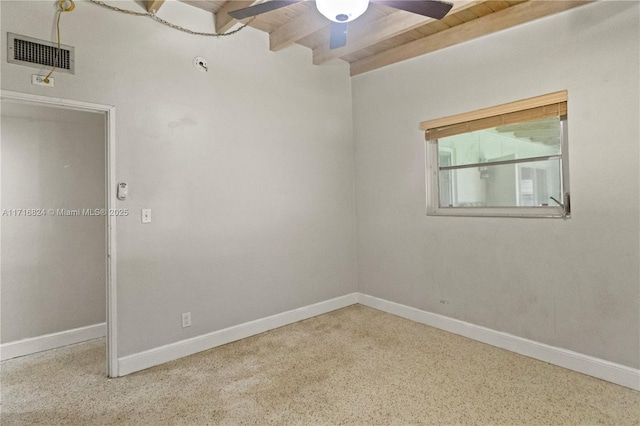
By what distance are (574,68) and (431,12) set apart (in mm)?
1341

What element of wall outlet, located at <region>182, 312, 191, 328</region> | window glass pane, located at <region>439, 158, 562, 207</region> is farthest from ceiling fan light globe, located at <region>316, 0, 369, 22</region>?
wall outlet, located at <region>182, 312, 191, 328</region>

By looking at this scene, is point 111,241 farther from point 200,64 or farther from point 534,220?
point 534,220

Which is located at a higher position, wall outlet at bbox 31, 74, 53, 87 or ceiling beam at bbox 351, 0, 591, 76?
ceiling beam at bbox 351, 0, 591, 76

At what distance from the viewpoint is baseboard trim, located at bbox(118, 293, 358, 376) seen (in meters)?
2.55

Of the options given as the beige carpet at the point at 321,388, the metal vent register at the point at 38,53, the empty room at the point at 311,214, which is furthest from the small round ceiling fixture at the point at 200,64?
the beige carpet at the point at 321,388

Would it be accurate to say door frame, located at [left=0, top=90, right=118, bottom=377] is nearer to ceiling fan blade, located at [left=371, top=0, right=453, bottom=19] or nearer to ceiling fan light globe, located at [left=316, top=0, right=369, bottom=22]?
ceiling fan light globe, located at [left=316, top=0, right=369, bottom=22]

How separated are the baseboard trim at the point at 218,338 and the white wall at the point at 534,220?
2.34ft

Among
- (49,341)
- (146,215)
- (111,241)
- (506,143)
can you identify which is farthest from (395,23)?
(49,341)

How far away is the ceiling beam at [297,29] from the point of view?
289 cm

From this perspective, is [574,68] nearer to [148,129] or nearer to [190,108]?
[190,108]

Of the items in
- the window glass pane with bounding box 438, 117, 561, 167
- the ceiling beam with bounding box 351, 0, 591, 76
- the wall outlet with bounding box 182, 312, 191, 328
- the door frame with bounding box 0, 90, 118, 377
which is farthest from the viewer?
the wall outlet with bounding box 182, 312, 191, 328

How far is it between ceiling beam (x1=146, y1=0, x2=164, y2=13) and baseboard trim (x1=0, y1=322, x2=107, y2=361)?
9.11 ft

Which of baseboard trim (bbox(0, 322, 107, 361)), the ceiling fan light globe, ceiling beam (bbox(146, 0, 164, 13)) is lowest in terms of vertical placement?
baseboard trim (bbox(0, 322, 107, 361))

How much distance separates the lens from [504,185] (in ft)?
9.69
